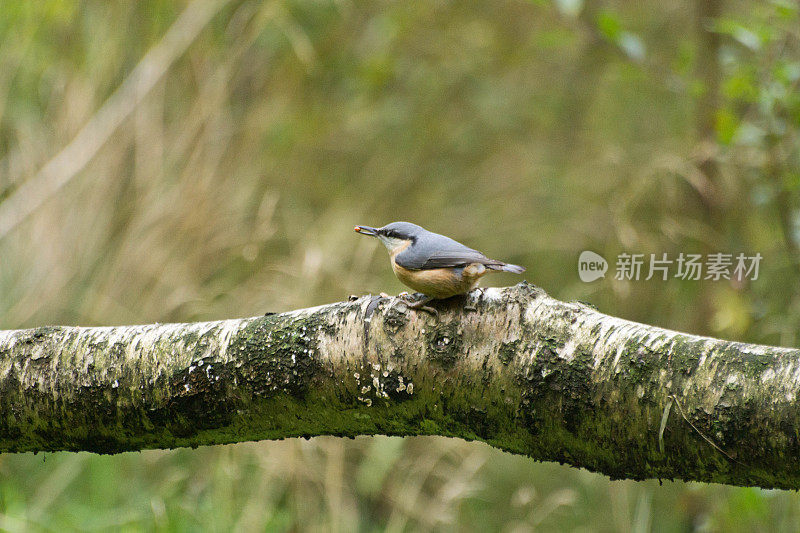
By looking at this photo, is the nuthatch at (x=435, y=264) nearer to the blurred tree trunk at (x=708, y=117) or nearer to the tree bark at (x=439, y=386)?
the tree bark at (x=439, y=386)

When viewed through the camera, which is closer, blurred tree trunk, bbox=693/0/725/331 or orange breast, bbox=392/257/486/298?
orange breast, bbox=392/257/486/298

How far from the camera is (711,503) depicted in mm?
3072

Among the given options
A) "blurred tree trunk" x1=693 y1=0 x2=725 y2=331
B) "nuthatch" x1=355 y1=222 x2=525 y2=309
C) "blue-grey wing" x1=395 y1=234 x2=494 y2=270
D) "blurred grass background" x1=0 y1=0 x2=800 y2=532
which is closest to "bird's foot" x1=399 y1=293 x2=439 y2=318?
"nuthatch" x1=355 y1=222 x2=525 y2=309

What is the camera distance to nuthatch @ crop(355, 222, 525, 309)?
1428 millimetres

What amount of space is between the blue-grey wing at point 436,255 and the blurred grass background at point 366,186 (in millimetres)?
1203

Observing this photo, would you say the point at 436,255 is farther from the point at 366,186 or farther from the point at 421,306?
the point at 366,186

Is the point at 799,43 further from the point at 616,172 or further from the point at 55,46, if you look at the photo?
the point at 55,46

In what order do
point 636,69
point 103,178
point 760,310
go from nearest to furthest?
point 760,310
point 636,69
point 103,178

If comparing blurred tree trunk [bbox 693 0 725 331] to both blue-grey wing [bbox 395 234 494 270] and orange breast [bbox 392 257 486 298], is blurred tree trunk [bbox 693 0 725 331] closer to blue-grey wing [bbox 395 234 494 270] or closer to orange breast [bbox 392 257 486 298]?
blue-grey wing [bbox 395 234 494 270]

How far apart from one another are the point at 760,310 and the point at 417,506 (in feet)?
5.59

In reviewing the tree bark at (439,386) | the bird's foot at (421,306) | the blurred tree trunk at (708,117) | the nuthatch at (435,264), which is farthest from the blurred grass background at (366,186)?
the bird's foot at (421,306)

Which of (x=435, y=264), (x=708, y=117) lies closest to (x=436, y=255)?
(x=435, y=264)

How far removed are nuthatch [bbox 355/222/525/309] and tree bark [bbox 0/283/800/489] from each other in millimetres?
62

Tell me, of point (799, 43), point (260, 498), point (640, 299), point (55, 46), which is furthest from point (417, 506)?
point (55, 46)
